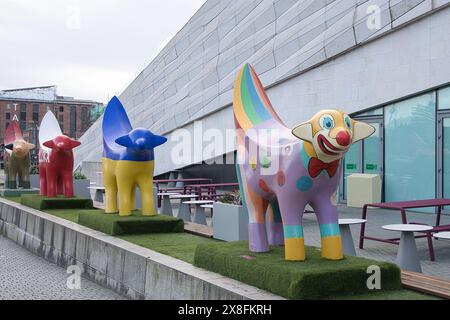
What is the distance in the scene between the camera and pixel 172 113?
28359mm

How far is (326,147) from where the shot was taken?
560cm

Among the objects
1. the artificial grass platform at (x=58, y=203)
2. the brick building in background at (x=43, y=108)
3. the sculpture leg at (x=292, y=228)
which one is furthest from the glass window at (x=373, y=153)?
the brick building in background at (x=43, y=108)

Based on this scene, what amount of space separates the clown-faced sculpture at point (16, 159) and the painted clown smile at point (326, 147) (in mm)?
14121

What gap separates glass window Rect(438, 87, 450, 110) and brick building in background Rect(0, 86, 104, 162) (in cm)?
7578

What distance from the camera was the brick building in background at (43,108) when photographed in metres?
86.9

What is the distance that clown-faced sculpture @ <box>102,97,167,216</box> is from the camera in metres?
9.96

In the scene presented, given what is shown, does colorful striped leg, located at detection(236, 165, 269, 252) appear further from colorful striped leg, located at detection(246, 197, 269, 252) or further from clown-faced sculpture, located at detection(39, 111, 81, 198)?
clown-faced sculpture, located at detection(39, 111, 81, 198)

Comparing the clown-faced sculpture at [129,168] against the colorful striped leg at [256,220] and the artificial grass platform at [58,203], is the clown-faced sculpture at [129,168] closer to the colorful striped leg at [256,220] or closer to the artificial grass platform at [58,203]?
the artificial grass platform at [58,203]

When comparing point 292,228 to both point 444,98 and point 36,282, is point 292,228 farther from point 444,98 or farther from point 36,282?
point 444,98

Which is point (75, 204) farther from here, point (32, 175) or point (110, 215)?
point (32, 175)

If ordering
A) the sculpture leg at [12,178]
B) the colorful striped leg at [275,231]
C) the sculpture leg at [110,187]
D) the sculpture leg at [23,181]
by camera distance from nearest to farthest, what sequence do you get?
the colorful striped leg at [275,231]
the sculpture leg at [110,187]
the sculpture leg at [12,178]
the sculpture leg at [23,181]

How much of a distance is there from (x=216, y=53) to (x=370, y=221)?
1411cm

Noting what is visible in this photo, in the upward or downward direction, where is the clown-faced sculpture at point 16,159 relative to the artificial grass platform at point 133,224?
upward
